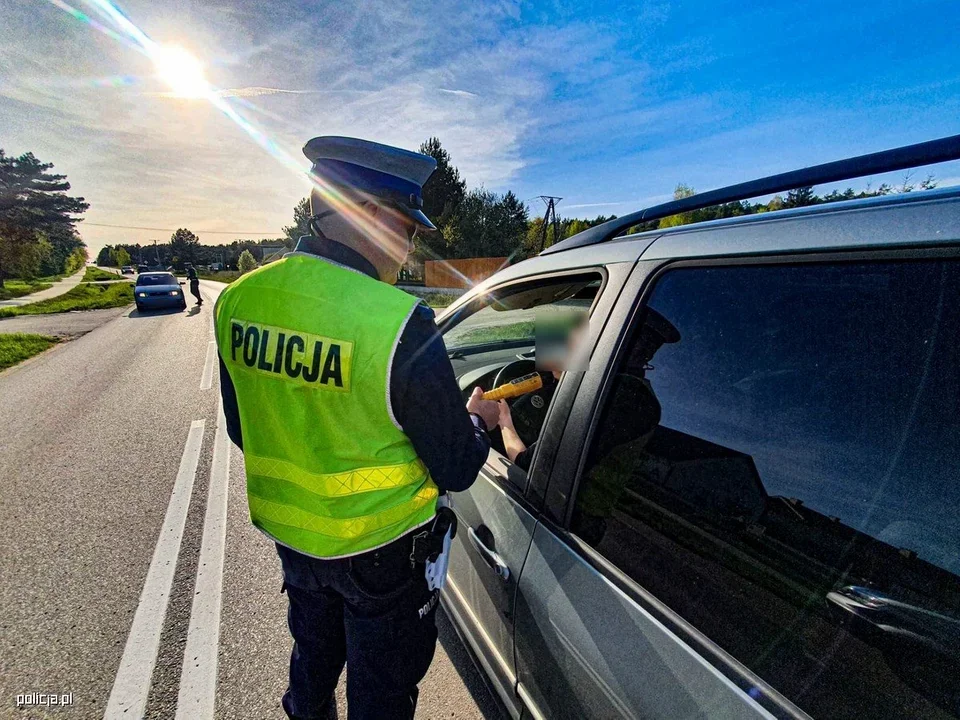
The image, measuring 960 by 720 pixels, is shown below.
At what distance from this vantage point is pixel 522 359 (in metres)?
2.21

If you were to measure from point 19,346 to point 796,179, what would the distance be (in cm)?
1353

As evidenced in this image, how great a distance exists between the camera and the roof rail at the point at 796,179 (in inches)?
35.8

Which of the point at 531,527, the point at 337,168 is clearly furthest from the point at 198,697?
the point at 337,168

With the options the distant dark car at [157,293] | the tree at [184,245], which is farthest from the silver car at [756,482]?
the tree at [184,245]

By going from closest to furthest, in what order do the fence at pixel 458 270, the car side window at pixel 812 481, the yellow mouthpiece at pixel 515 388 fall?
the car side window at pixel 812 481
the yellow mouthpiece at pixel 515 388
the fence at pixel 458 270

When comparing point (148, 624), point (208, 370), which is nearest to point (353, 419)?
point (148, 624)

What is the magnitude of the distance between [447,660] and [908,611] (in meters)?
1.88

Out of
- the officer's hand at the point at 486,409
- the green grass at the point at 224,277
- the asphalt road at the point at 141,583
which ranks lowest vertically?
the asphalt road at the point at 141,583

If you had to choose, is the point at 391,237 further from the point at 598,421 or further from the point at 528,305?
the point at 528,305

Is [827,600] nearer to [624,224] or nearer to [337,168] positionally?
[624,224]

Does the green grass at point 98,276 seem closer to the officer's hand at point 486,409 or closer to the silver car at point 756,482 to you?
the officer's hand at point 486,409

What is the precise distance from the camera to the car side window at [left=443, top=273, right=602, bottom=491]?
152 centimetres

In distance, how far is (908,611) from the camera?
0.71 metres

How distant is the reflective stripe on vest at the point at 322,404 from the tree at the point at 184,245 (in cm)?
12026
